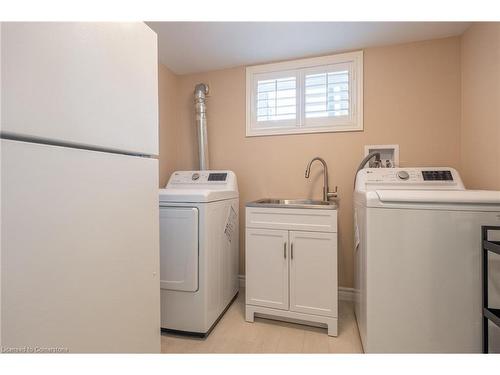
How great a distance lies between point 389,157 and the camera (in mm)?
2043

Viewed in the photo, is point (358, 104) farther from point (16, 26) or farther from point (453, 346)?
point (16, 26)

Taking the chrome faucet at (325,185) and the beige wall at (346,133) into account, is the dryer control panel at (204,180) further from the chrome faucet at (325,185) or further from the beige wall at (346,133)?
the chrome faucet at (325,185)

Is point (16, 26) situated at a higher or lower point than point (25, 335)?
higher

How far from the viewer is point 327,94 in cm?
218

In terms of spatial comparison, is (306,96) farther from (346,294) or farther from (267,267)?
(346,294)

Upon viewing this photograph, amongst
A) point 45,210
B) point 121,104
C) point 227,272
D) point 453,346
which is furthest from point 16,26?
point 453,346

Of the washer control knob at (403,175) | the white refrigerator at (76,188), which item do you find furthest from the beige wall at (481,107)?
the white refrigerator at (76,188)

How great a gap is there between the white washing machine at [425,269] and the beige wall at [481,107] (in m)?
0.61

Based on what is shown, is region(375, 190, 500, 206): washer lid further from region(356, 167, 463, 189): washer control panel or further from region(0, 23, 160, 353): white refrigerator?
region(0, 23, 160, 353): white refrigerator

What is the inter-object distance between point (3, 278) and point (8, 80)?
0.42 m

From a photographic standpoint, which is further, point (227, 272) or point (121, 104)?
point (227, 272)

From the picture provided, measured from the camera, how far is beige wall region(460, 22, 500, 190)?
147 centimetres

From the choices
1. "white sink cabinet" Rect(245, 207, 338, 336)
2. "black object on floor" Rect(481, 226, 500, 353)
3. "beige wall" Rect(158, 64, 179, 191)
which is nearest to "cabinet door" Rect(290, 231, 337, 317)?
"white sink cabinet" Rect(245, 207, 338, 336)

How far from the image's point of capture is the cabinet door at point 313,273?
1.62 m
